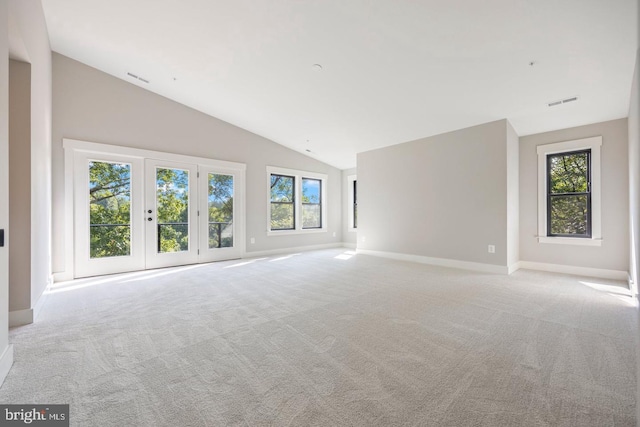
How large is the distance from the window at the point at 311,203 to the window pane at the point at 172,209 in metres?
2.97

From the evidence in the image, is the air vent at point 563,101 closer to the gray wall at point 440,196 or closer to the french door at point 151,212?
the gray wall at point 440,196

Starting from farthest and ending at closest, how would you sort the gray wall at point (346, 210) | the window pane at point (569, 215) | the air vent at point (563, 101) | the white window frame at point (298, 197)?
the gray wall at point (346, 210) → the white window frame at point (298, 197) → the window pane at point (569, 215) → the air vent at point (563, 101)

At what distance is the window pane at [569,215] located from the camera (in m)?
4.41

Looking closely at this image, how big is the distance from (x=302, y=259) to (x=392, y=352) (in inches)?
157

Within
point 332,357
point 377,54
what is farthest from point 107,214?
point 377,54

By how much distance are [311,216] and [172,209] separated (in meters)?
3.49

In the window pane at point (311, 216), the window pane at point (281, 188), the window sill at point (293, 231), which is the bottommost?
the window sill at point (293, 231)

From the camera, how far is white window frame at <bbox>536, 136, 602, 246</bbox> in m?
4.19

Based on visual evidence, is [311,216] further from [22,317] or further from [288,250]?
[22,317]

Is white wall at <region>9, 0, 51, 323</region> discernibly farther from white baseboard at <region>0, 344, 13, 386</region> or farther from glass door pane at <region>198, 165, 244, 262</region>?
glass door pane at <region>198, 165, 244, 262</region>

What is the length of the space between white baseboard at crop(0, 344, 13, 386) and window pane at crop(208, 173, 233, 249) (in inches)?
150

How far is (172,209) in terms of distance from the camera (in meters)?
5.03

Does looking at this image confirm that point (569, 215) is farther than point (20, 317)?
Yes

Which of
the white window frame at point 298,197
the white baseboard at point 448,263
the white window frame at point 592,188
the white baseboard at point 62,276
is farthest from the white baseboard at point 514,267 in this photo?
the white baseboard at point 62,276
